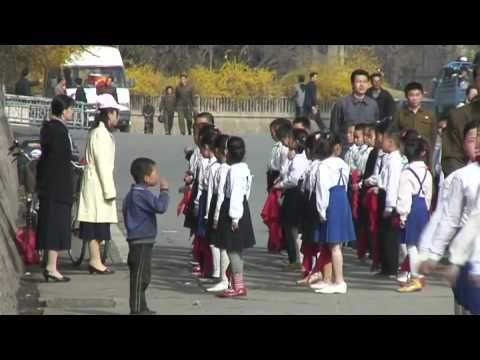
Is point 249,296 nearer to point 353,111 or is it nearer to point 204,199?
point 204,199

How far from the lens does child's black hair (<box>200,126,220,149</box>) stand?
528 inches

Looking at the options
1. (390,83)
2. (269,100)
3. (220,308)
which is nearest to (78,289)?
(220,308)

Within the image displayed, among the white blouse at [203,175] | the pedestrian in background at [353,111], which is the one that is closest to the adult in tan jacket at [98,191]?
the white blouse at [203,175]

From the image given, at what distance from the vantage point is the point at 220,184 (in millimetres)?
12477

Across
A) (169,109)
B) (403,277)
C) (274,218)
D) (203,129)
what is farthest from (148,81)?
(403,277)

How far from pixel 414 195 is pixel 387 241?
2.73ft

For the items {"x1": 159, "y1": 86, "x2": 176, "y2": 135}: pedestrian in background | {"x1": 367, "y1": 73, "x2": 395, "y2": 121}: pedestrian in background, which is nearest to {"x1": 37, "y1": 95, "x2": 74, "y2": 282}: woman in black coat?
{"x1": 367, "y1": 73, "x2": 395, "y2": 121}: pedestrian in background

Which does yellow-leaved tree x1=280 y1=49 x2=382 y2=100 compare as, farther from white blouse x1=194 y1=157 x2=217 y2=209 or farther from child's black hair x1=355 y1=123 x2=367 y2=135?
white blouse x1=194 y1=157 x2=217 y2=209

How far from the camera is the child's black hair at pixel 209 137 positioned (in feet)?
44.0

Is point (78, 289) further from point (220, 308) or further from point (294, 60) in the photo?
point (294, 60)

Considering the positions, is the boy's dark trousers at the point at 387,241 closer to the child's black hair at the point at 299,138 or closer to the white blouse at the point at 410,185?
the white blouse at the point at 410,185

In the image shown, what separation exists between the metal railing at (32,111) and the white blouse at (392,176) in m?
22.8
